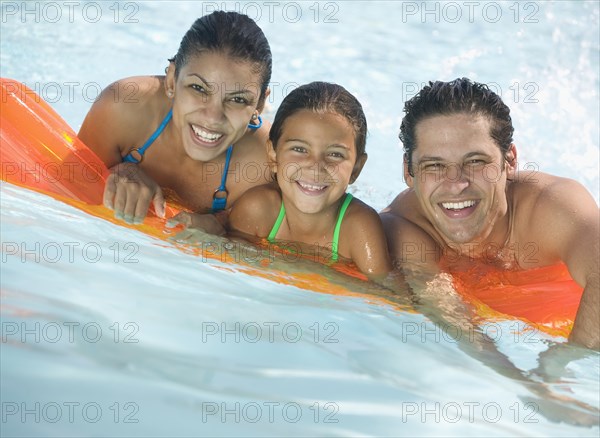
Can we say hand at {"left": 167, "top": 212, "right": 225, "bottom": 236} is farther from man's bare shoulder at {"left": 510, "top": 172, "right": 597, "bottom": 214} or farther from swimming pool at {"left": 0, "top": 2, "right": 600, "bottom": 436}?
man's bare shoulder at {"left": 510, "top": 172, "right": 597, "bottom": 214}

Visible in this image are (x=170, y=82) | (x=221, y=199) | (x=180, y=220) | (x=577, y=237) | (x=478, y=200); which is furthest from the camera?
(x=221, y=199)

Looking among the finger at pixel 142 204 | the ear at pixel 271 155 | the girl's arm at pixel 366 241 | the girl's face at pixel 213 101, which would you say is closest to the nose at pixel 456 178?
the girl's arm at pixel 366 241

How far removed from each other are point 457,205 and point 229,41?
1174 millimetres

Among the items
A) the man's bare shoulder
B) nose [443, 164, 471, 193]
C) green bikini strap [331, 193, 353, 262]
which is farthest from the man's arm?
green bikini strap [331, 193, 353, 262]

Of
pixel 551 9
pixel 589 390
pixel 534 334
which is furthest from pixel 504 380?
pixel 551 9

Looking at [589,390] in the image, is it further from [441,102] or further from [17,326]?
[17,326]

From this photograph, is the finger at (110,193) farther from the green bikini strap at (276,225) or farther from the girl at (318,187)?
the green bikini strap at (276,225)

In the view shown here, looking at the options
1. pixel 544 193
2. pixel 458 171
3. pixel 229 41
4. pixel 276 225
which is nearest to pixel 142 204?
pixel 276 225

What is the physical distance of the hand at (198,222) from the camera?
3.33m

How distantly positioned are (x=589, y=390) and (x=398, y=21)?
6924 mm

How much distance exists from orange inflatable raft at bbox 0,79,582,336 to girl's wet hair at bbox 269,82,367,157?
589mm

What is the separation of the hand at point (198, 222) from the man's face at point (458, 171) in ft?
2.84

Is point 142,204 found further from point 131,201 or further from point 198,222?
point 198,222

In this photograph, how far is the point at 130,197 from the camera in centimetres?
324
